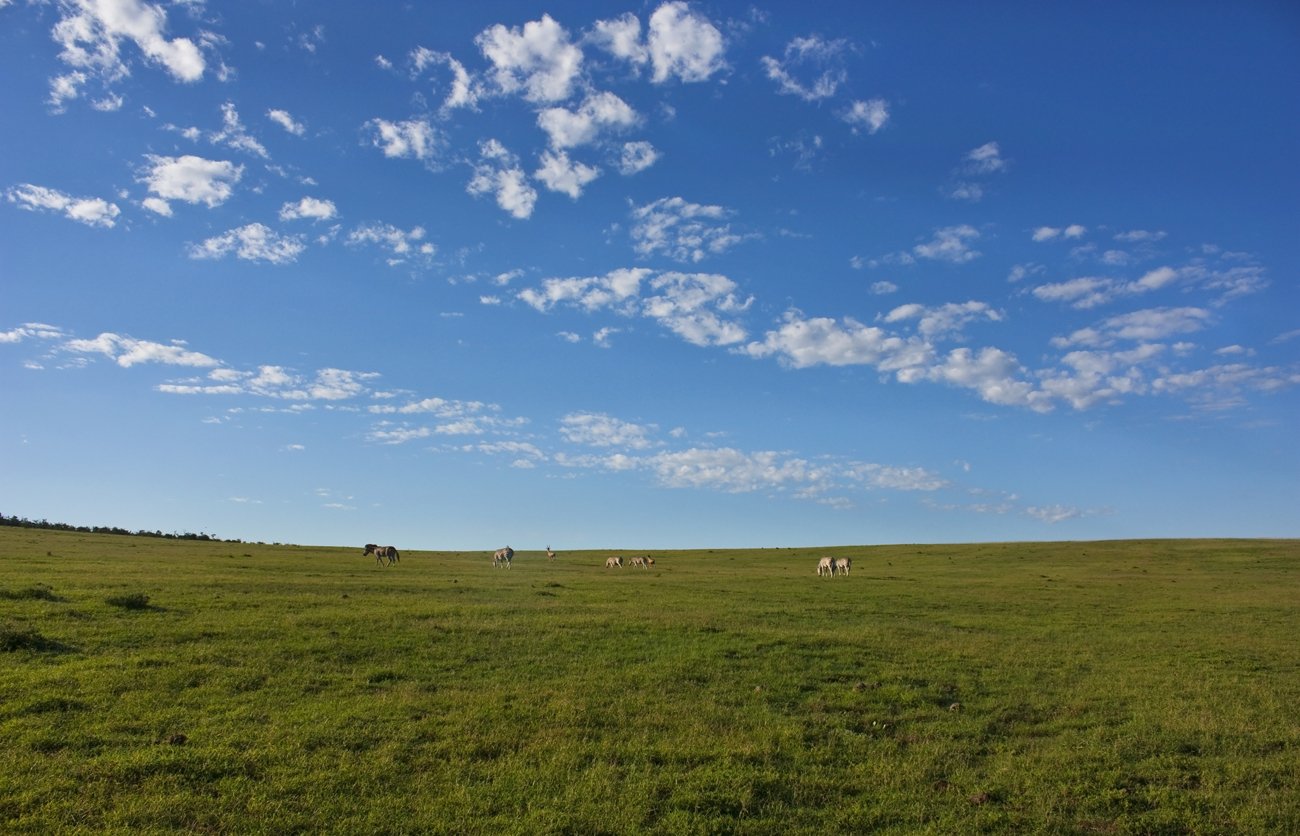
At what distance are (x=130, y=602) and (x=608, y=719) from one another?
16.2m

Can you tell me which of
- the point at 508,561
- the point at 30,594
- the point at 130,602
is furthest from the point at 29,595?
the point at 508,561

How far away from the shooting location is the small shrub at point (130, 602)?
20672 millimetres

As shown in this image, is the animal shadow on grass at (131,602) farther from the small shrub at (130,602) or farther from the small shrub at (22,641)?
the small shrub at (22,641)

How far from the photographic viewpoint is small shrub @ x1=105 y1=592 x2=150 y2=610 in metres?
20.7

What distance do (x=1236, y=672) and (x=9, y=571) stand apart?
135ft

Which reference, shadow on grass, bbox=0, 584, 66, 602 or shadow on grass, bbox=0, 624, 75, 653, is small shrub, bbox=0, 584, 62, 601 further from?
shadow on grass, bbox=0, 624, 75, 653

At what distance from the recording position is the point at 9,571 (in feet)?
93.7

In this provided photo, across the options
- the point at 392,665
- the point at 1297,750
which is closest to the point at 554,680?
the point at 392,665

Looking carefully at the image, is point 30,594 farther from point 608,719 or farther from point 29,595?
point 608,719

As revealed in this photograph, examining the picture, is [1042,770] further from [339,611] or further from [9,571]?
[9,571]

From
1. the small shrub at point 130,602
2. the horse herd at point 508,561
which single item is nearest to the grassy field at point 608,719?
the small shrub at point 130,602

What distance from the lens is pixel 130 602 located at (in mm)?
20828

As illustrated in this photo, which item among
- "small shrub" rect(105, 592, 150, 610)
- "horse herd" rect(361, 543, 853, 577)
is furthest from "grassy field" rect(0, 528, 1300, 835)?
"horse herd" rect(361, 543, 853, 577)

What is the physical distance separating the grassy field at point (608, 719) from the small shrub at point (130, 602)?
55 millimetres
